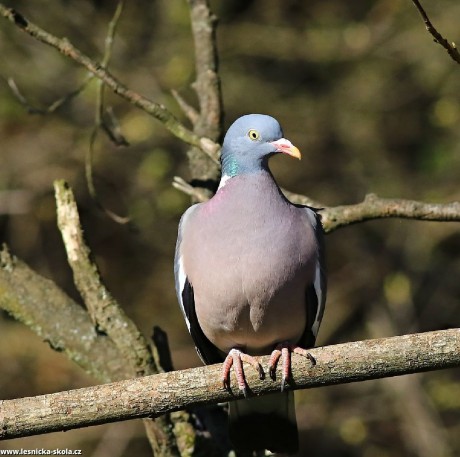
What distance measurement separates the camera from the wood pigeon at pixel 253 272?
3.65 meters

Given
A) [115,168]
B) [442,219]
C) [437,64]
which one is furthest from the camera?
[115,168]

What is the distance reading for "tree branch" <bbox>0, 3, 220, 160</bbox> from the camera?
13.9ft

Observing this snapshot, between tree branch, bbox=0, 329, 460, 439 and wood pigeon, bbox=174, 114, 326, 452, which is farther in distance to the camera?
wood pigeon, bbox=174, 114, 326, 452

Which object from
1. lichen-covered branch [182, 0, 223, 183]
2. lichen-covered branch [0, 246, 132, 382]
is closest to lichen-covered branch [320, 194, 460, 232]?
lichen-covered branch [182, 0, 223, 183]

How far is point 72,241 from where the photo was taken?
412 cm

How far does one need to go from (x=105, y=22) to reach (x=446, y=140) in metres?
2.58

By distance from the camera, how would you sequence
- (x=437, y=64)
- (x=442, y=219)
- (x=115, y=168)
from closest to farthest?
(x=442, y=219) < (x=437, y=64) < (x=115, y=168)

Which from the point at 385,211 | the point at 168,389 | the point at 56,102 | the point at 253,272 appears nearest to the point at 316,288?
the point at 253,272

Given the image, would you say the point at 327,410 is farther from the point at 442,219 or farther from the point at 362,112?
the point at 442,219

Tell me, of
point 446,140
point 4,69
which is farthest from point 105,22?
point 446,140

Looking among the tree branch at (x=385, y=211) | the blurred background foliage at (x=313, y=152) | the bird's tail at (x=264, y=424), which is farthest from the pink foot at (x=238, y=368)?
the blurred background foliage at (x=313, y=152)

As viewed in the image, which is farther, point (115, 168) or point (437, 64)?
point (115, 168)

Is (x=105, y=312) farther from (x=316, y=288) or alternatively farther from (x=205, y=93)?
(x=205, y=93)

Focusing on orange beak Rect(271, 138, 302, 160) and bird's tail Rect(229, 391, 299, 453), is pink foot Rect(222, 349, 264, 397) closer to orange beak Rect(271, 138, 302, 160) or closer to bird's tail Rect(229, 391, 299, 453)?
bird's tail Rect(229, 391, 299, 453)
